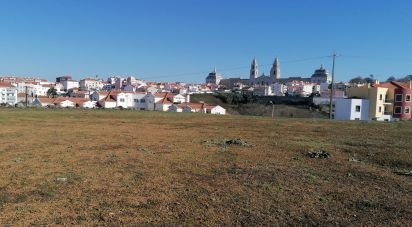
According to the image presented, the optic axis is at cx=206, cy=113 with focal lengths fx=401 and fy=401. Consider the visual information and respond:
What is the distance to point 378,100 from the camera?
66.7 metres

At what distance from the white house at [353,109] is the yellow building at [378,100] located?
3.61 feet

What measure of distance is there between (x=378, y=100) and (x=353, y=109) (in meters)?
5.29

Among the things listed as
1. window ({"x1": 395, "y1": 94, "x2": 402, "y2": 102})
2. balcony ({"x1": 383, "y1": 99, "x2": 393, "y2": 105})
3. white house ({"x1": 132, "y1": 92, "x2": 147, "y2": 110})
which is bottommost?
white house ({"x1": 132, "y1": 92, "x2": 147, "y2": 110})

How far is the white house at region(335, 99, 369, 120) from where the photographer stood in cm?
6488

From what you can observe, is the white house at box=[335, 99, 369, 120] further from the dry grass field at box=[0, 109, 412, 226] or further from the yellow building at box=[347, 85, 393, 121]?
the dry grass field at box=[0, 109, 412, 226]

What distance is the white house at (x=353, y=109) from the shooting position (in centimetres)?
6488

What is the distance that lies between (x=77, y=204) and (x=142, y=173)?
273cm

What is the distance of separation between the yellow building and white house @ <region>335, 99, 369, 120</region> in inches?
43.3

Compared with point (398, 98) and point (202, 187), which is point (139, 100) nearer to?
point (398, 98)

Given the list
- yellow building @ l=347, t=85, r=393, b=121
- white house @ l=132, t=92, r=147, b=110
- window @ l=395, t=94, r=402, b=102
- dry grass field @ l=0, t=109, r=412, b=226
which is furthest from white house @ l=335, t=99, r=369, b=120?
white house @ l=132, t=92, r=147, b=110

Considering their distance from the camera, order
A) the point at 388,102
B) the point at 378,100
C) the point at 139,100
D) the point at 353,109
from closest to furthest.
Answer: the point at 353,109
the point at 378,100
the point at 388,102
the point at 139,100

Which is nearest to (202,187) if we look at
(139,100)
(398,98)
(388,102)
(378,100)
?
(378,100)

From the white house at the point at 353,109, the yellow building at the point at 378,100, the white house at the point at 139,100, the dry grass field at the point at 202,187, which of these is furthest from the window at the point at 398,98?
the white house at the point at 139,100

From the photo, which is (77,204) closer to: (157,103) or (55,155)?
(55,155)
